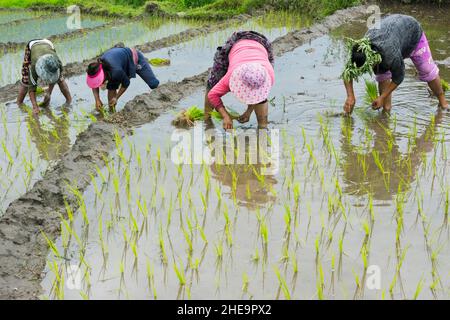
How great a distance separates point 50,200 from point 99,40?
286 inches

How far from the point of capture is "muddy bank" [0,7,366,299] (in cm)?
338

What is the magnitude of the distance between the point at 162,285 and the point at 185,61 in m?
6.19

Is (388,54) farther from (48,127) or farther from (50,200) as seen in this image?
(48,127)

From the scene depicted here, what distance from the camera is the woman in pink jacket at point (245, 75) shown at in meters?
4.73

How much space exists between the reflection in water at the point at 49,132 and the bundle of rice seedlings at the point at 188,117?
3.39 feet

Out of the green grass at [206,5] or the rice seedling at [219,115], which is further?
the green grass at [206,5]

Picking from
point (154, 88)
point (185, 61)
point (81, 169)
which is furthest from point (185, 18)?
point (81, 169)

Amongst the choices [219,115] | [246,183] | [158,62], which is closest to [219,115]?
[219,115]

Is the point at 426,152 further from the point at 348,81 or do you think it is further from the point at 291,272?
the point at 291,272

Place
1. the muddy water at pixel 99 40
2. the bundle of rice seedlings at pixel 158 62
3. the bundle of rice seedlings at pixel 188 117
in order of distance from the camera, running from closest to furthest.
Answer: the bundle of rice seedlings at pixel 188 117
the bundle of rice seedlings at pixel 158 62
the muddy water at pixel 99 40

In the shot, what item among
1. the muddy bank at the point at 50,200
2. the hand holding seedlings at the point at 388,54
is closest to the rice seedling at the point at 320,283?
the muddy bank at the point at 50,200

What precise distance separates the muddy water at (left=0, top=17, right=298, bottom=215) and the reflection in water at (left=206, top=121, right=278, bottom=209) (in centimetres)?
146

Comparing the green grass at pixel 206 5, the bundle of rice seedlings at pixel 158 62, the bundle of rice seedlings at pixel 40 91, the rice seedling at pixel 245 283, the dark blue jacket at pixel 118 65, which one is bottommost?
the green grass at pixel 206 5

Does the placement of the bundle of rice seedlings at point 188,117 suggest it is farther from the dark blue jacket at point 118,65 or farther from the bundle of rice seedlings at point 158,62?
the bundle of rice seedlings at point 158,62
